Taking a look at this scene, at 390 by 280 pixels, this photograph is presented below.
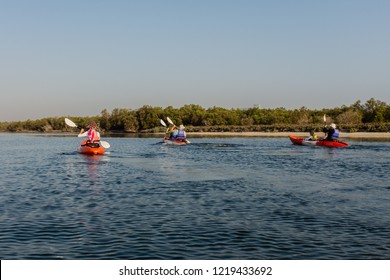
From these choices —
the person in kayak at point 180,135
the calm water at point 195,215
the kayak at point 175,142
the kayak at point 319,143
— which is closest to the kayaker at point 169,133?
the person in kayak at point 180,135

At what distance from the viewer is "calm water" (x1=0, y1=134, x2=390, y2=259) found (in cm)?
1050

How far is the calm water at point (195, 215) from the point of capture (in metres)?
10.5

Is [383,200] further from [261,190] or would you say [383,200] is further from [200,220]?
[200,220]

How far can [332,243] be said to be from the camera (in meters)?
11.0

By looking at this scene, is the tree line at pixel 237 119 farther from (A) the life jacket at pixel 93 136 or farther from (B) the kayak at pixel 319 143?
(A) the life jacket at pixel 93 136

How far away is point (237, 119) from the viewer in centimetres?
14225

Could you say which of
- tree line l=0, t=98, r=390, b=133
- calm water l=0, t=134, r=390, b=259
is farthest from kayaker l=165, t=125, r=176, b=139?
tree line l=0, t=98, r=390, b=133

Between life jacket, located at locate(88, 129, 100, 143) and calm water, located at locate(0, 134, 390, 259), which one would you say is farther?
life jacket, located at locate(88, 129, 100, 143)

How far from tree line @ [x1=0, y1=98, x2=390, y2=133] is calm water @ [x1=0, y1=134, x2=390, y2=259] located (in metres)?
78.6

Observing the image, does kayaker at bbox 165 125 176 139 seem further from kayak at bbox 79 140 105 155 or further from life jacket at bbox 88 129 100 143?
life jacket at bbox 88 129 100 143

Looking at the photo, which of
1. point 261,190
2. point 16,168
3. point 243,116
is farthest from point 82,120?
point 261,190

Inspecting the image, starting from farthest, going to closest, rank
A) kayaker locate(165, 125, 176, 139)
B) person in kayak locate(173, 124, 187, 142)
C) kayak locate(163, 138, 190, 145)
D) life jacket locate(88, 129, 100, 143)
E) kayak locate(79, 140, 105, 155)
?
1. kayaker locate(165, 125, 176, 139)
2. person in kayak locate(173, 124, 187, 142)
3. kayak locate(163, 138, 190, 145)
4. kayak locate(79, 140, 105, 155)
5. life jacket locate(88, 129, 100, 143)

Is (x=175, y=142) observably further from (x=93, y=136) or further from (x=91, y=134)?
(x=91, y=134)
